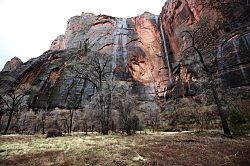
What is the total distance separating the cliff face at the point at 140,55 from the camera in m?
54.3

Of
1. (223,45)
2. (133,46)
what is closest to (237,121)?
(223,45)

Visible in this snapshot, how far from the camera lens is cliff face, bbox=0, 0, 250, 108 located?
5429cm

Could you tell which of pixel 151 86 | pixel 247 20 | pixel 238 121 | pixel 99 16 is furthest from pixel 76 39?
pixel 238 121

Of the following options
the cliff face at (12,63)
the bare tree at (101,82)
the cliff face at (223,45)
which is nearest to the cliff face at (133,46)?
the cliff face at (223,45)

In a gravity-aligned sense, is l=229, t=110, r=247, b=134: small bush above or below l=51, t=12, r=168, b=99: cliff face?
below

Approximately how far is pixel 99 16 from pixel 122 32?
81.8 ft

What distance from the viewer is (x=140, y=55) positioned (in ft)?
290

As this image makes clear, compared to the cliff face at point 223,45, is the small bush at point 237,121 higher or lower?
lower

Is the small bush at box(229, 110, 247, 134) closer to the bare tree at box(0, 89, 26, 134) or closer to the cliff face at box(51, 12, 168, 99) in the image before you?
the bare tree at box(0, 89, 26, 134)

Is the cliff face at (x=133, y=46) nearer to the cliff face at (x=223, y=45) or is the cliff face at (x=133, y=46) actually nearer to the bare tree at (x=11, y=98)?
the cliff face at (x=223, y=45)

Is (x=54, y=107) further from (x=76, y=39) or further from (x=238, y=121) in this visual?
(x=238, y=121)

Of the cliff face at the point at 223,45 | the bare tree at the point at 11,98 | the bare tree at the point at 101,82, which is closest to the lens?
the bare tree at the point at 101,82

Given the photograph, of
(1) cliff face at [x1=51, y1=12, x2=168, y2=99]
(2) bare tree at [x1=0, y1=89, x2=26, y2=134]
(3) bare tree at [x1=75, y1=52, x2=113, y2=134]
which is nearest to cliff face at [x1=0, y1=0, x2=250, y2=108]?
(1) cliff face at [x1=51, y1=12, x2=168, y2=99]

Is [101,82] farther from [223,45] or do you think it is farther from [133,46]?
[133,46]
